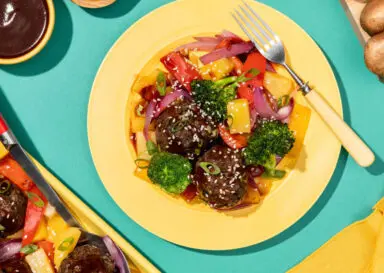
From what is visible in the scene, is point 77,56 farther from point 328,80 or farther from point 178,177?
point 328,80

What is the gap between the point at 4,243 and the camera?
3381 millimetres

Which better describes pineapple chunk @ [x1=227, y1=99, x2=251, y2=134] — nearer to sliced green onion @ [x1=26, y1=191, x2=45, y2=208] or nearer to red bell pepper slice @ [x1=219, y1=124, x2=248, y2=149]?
red bell pepper slice @ [x1=219, y1=124, x2=248, y2=149]

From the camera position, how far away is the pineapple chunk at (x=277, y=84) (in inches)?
128

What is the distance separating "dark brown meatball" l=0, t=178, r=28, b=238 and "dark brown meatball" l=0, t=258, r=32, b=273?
0.52ft

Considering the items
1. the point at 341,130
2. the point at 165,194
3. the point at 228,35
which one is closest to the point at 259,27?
the point at 228,35

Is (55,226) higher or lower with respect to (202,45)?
lower

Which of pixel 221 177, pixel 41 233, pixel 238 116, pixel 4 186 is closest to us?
pixel 221 177

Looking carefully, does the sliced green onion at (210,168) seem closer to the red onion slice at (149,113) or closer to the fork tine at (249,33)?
the red onion slice at (149,113)

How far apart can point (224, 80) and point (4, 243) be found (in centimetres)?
158

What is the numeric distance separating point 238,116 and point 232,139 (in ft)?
0.44

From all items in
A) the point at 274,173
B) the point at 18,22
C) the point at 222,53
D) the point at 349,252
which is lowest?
the point at 349,252

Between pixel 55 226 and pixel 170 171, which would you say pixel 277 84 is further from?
pixel 55 226

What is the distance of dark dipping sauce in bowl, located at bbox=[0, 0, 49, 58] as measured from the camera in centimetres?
331

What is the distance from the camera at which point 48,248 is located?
11.2 feet
